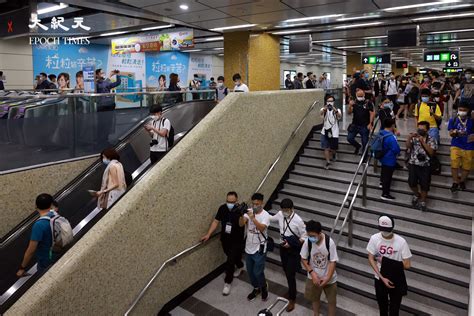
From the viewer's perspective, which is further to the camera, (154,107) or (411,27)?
(411,27)

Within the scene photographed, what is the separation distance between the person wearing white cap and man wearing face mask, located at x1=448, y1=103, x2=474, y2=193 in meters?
2.71

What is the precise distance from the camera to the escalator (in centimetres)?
440

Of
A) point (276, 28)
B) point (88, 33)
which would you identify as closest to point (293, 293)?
point (276, 28)

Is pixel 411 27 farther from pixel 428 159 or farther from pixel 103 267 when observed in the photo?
pixel 103 267

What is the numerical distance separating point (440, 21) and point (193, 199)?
1065cm

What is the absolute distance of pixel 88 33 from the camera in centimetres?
1597

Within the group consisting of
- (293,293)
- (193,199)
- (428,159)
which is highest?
(428,159)

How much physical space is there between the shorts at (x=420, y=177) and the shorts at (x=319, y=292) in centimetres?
253

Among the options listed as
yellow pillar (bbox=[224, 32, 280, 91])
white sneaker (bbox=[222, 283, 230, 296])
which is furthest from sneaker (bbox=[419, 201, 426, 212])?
yellow pillar (bbox=[224, 32, 280, 91])

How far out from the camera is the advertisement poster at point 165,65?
2216 cm

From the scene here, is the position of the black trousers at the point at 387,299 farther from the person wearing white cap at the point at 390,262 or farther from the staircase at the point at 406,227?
the staircase at the point at 406,227

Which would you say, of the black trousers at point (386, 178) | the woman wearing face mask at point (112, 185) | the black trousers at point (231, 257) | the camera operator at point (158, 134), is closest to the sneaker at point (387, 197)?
the black trousers at point (386, 178)

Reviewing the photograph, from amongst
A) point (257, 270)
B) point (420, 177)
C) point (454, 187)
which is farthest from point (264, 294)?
point (454, 187)

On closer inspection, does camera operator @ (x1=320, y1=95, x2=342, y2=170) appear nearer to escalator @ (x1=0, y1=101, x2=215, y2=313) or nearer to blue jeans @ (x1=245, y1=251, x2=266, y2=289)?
escalator @ (x1=0, y1=101, x2=215, y2=313)
